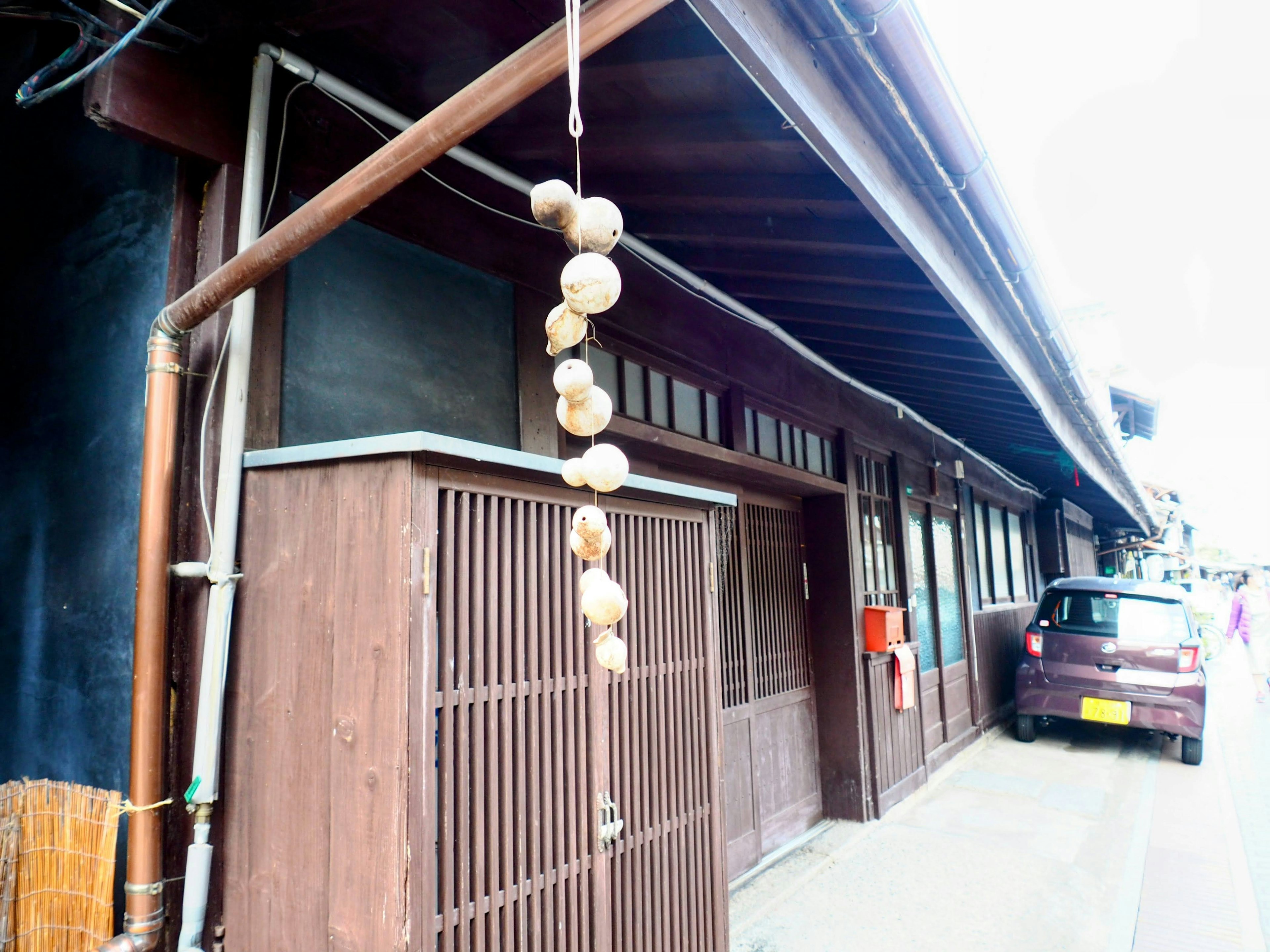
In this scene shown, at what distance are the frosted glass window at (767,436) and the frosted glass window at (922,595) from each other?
2609mm

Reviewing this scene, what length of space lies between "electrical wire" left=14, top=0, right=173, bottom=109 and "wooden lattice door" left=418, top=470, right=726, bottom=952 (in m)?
1.29

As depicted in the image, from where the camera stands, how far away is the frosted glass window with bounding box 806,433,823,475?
18.5ft

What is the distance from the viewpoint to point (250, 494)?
209 cm

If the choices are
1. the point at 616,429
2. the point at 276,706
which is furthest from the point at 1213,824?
the point at 276,706

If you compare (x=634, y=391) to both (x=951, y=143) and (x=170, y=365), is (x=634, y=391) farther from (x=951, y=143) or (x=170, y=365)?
(x=170, y=365)

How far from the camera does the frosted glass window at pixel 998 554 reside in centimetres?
1027

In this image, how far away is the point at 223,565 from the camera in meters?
2.01

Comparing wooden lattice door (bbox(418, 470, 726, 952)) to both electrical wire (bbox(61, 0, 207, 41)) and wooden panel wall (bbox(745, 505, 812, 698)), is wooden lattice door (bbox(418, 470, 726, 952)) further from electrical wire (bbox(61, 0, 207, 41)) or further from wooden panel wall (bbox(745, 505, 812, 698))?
wooden panel wall (bbox(745, 505, 812, 698))

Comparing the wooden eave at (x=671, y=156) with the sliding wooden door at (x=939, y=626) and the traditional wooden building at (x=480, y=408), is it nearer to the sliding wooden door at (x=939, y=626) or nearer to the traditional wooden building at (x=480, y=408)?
the traditional wooden building at (x=480, y=408)

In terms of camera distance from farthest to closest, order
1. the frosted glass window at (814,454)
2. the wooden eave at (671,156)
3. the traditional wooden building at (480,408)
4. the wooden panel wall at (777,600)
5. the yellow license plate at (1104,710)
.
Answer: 1. the yellow license plate at (1104,710)
2. the frosted glass window at (814,454)
3. the wooden panel wall at (777,600)
4. the wooden eave at (671,156)
5. the traditional wooden building at (480,408)

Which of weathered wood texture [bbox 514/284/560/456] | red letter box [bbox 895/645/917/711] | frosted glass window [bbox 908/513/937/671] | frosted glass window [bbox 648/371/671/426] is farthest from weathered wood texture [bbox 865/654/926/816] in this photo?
weathered wood texture [bbox 514/284/560/456]

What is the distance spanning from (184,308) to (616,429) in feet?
6.28

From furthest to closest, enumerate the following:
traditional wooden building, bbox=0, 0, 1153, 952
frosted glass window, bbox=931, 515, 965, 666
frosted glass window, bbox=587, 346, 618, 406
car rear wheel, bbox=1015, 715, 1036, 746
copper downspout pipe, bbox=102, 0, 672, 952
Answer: car rear wheel, bbox=1015, 715, 1036, 746 < frosted glass window, bbox=931, 515, 965, 666 < frosted glass window, bbox=587, 346, 618, 406 < traditional wooden building, bbox=0, 0, 1153, 952 < copper downspout pipe, bbox=102, 0, 672, 952

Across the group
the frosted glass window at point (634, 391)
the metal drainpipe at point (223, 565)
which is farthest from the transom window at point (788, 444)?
the metal drainpipe at point (223, 565)
